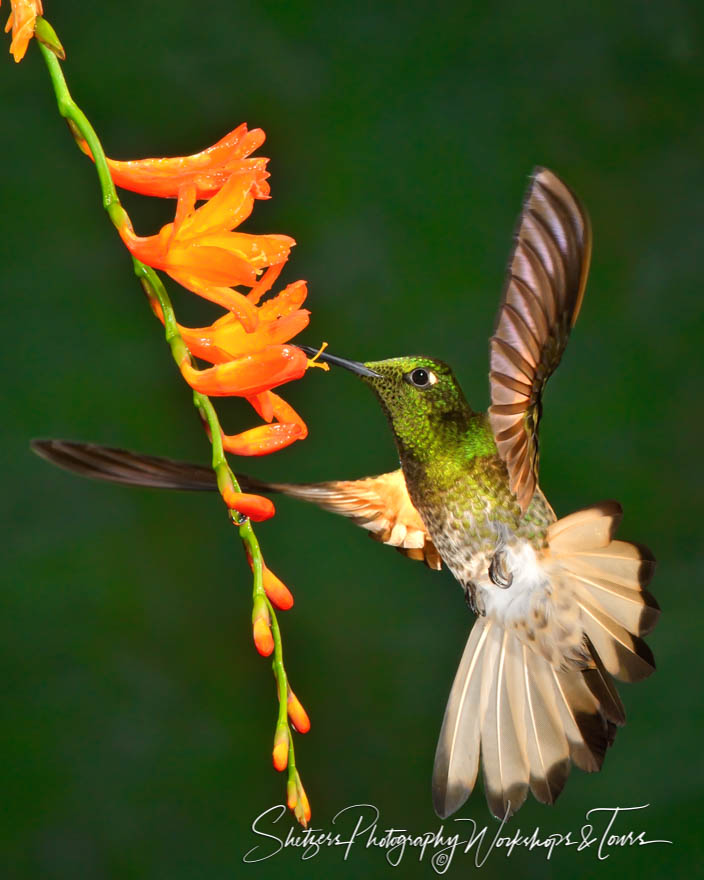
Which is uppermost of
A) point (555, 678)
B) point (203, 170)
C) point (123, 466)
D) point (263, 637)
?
point (203, 170)

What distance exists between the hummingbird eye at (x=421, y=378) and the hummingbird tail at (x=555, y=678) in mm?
135

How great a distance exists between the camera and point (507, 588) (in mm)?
771

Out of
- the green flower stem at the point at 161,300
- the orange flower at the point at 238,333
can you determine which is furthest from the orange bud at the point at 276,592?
the orange flower at the point at 238,333

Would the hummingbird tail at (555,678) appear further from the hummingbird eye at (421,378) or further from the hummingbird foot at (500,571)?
the hummingbird eye at (421,378)

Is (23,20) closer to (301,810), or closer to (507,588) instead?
(301,810)

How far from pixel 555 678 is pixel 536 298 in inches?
13.0

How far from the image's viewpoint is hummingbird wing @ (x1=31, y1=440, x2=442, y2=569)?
0.55 meters

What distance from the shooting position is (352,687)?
1376mm

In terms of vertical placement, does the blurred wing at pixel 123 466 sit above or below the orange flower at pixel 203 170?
below

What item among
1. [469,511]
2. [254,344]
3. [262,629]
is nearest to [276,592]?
[262,629]

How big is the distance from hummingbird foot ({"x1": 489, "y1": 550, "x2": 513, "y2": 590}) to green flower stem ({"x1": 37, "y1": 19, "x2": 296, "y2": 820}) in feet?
0.82

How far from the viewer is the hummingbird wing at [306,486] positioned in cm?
55

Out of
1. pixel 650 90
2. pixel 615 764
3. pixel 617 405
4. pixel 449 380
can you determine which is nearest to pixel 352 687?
pixel 615 764

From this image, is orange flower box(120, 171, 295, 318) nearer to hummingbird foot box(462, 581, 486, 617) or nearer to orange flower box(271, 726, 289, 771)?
orange flower box(271, 726, 289, 771)
